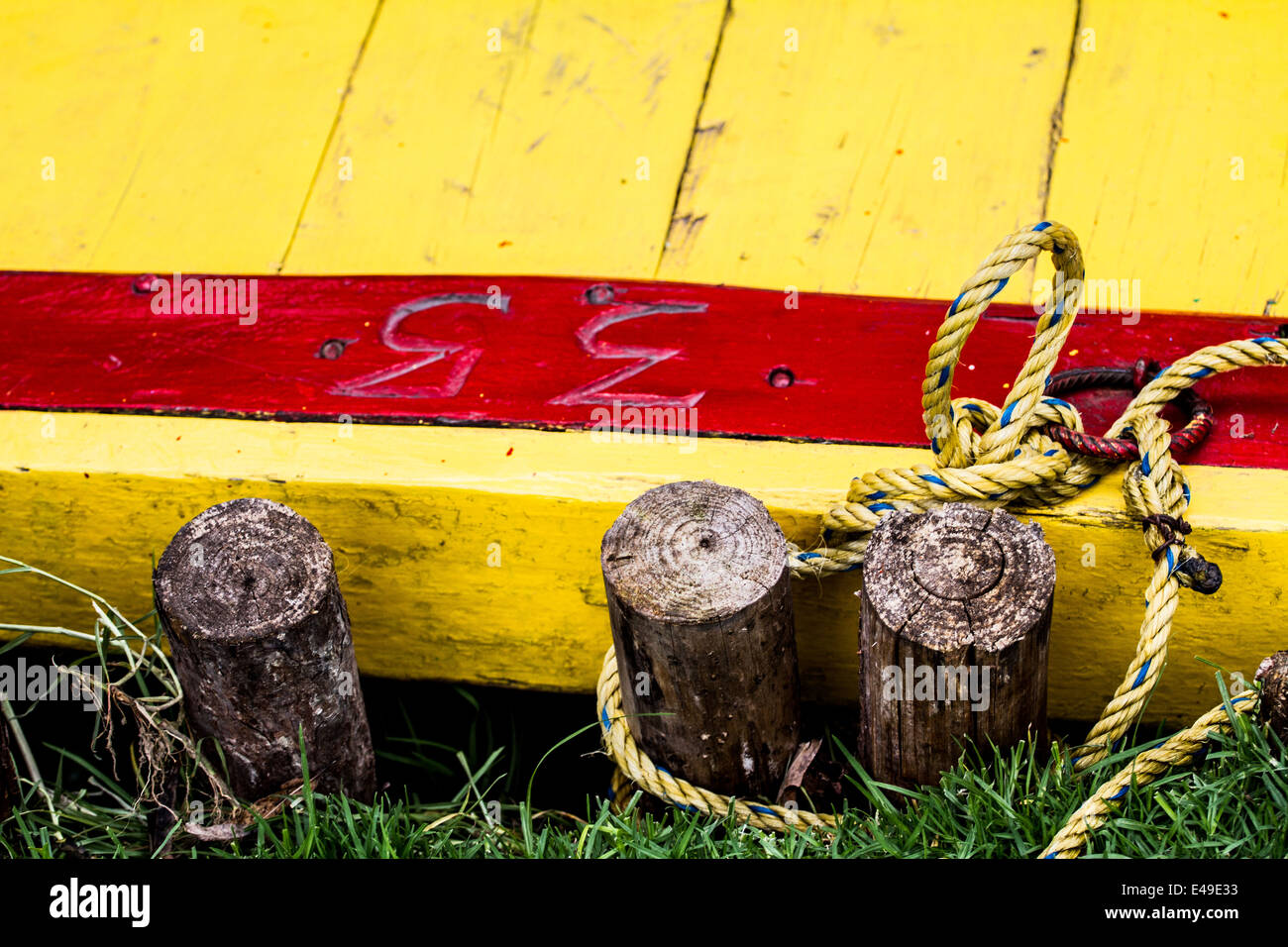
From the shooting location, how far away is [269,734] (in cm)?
171

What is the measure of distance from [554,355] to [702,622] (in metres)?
0.69

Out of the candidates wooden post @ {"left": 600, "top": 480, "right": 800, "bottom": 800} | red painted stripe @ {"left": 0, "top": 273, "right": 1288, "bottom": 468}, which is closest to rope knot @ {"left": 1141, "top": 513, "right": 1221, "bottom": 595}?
red painted stripe @ {"left": 0, "top": 273, "right": 1288, "bottom": 468}

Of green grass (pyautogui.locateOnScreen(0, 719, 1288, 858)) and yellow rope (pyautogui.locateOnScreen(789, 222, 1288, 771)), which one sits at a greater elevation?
yellow rope (pyautogui.locateOnScreen(789, 222, 1288, 771))

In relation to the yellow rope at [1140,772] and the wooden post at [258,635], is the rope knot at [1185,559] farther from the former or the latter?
the wooden post at [258,635]

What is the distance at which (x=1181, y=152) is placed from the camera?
2.34 m

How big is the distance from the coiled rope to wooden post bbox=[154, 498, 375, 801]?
394 millimetres

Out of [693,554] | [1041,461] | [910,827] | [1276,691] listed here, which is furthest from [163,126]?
[1276,691]

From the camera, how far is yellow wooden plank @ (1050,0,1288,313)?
7.02ft

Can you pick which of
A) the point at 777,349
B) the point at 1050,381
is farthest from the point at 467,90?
the point at 1050,381

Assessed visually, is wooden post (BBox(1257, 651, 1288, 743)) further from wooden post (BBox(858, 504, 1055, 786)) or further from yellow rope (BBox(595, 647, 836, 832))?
yellow rope (BBox(595, 647, 836, 832))

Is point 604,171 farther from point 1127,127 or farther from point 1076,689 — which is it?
point 1076,689

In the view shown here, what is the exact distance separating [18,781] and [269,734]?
0.44m

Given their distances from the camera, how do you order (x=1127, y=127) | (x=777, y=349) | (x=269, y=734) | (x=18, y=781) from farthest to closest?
1. (x=1127, y=127)
2. (x=777, y=349)
3. (x=18, y=781)
4. (x=269, y=734)

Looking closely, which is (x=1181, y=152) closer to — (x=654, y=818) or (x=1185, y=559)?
(x=1185, y=559)
